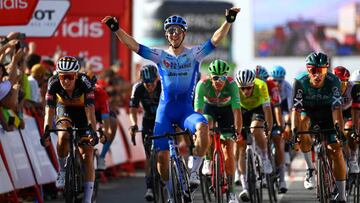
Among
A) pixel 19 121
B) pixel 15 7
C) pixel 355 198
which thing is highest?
pixel 15 7

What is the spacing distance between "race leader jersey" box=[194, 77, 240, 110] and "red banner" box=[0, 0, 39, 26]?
2899 millimetres

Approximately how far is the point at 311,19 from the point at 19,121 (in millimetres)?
70224

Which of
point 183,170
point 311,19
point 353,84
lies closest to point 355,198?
point 353,84

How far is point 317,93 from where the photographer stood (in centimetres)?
1667

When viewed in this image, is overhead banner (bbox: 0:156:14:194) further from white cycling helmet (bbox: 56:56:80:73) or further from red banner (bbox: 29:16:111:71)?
red banner (bbox: 29:16:111:71)

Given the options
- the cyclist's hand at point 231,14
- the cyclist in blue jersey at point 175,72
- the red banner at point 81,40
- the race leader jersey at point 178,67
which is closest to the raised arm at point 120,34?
the cyclist in blue jersey at point 175,72

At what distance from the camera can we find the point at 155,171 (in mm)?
17875

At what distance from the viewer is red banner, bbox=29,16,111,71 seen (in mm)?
28922

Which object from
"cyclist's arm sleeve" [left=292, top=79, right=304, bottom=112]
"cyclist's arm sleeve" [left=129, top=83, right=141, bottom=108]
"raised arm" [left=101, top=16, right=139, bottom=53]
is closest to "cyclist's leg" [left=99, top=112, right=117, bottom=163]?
"cyclist's arm sleeve" [left=129, top=83, right=141, bottom=108]

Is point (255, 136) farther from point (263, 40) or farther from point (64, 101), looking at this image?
point (263, 40)

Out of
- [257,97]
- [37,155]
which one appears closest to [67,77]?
[37,155]

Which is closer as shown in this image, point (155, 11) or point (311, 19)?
point (155, 11)

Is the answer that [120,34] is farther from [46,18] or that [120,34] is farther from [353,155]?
[46,18]

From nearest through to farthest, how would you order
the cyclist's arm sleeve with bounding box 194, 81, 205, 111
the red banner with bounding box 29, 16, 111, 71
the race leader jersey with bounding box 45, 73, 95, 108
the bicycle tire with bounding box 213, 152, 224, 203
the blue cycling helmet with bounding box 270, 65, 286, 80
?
the race leader jersey with bounding box 45, 73, 95, 108 → the bicycle tire with bounding box 213, 152, 224, 203 → the cyclist's arm sleeve with bounding box 194, 81, 205, 111 → the blue cycling helmet with bounding box 270, 65, 286, 80 → the red banner with bounding box 29, 16, 111, 71
